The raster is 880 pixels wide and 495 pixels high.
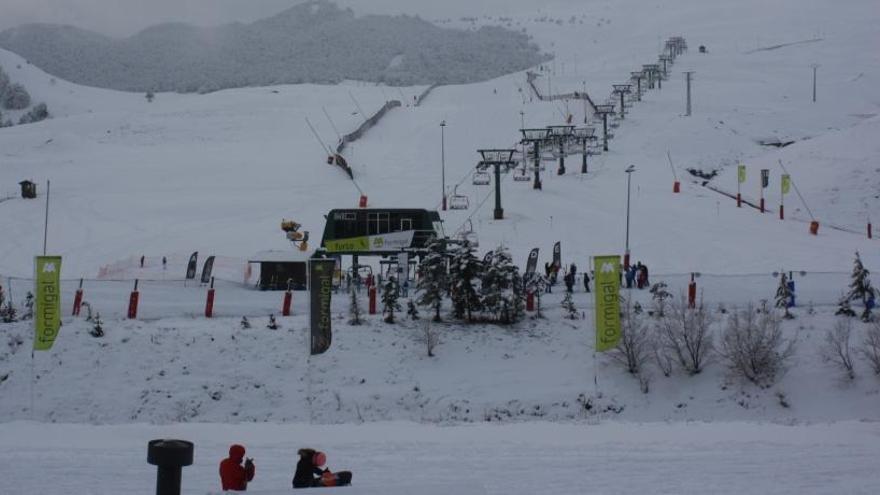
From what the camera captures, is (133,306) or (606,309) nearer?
(606,309)

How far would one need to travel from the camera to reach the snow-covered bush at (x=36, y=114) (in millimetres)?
92556

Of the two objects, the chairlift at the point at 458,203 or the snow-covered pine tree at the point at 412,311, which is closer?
the snow-covered pine tree at the point at 412,311

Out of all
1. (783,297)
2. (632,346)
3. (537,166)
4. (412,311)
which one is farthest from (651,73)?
(632,346)

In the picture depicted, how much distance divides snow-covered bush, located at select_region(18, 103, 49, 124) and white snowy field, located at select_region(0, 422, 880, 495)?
270 ft

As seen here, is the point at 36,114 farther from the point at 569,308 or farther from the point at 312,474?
the point at 312,474

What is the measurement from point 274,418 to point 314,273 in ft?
11.2

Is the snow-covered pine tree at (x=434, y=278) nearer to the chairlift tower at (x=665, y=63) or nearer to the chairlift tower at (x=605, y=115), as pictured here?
the chairlift tower at (x=605, y=115)

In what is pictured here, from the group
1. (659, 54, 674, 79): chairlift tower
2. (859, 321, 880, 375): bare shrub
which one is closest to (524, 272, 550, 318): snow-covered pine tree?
(859, 321, 880, 375): bare shrub

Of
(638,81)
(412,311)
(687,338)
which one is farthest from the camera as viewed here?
(638,81)

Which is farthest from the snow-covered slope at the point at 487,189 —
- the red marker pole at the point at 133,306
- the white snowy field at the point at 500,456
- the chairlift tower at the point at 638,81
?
the white snowy field at the point at 500,456

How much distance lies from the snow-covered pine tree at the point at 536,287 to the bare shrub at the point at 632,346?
3.07 meters

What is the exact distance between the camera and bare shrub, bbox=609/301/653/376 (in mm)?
22016

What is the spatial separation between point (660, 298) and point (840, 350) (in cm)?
455

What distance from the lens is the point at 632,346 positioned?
22.0 m
